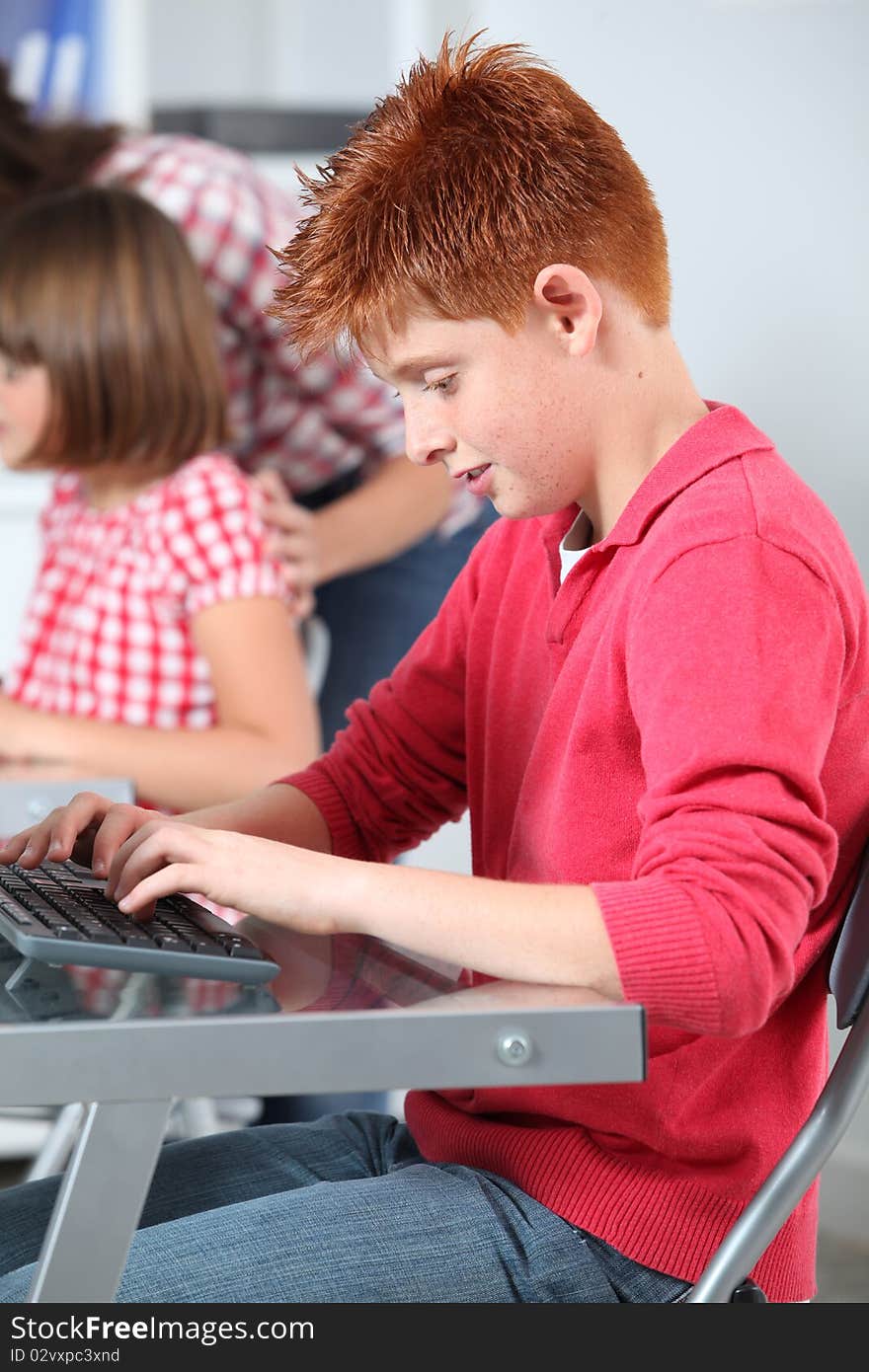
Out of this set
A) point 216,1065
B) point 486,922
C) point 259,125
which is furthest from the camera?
point 259,125

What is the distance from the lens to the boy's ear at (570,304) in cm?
80

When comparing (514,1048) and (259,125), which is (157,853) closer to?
(514,1048)

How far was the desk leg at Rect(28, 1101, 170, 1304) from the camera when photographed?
2.01ft

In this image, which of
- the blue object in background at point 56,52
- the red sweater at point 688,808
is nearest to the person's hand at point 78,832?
the red sweater at point 688,808

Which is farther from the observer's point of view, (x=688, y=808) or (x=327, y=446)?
(x=327, y=446)

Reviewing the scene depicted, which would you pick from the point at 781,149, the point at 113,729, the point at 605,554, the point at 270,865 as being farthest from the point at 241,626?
the point at 270,865

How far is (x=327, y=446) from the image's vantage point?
1883 millimetres

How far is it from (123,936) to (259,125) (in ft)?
6.83

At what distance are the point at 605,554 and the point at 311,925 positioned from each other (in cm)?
28

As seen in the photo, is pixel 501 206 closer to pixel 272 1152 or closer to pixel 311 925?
pixel 311 925

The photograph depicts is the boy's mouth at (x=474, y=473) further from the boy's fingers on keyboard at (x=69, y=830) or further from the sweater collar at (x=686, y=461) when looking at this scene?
the boy's fingers on keyboard at (x=69, y=830)

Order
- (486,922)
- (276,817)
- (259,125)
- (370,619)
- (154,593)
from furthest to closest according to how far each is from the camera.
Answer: (259,125), (370,619), (154,593), (276,817), (486,922)

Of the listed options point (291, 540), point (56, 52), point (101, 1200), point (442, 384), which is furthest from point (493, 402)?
point (56, 52)

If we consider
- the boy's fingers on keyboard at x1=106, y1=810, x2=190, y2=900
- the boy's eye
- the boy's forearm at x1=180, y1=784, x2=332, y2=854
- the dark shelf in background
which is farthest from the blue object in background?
the boy's fingers on keyboard at x1=106, y1=810, x2=190, y2=900
